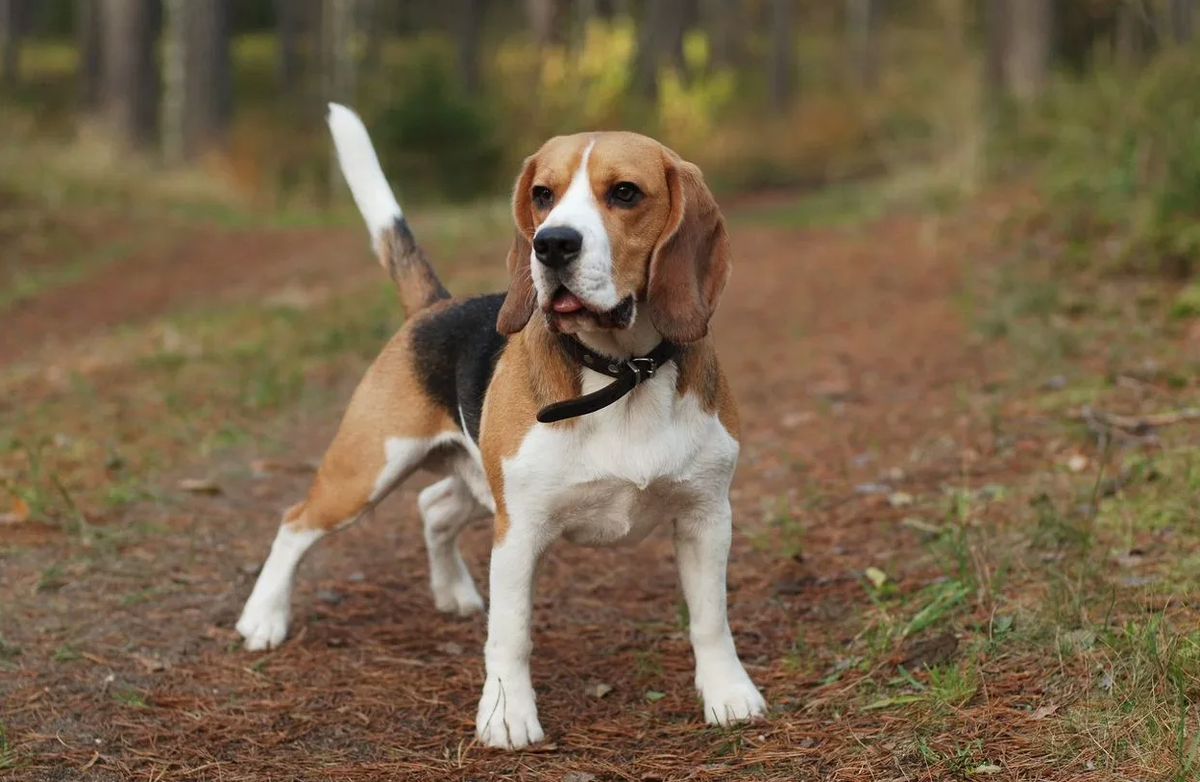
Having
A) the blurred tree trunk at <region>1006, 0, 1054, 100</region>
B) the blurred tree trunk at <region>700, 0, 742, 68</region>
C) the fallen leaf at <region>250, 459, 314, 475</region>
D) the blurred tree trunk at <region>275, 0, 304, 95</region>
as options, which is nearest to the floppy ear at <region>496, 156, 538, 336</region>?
the fallen leaf at <region>250, 459, 314, 475</region>

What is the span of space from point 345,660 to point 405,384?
95 cm

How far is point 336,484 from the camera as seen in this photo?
4500 millimetres

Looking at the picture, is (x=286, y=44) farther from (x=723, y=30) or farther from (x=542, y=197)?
(x=542, y=197)

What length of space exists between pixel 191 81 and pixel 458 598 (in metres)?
17.9

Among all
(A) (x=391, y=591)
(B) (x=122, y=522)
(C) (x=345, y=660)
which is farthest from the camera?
(B) (x=122, y=522)

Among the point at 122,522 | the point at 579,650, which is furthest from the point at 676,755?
the point at 122,522

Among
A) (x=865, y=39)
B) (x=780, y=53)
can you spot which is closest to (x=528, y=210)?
(x=780, y=53)

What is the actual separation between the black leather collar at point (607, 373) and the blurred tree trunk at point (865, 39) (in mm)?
37663

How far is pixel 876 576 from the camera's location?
4.68 metres

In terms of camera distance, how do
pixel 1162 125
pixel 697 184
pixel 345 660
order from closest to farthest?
pixel 697 184
pixel 345 660
pixel 1162 125

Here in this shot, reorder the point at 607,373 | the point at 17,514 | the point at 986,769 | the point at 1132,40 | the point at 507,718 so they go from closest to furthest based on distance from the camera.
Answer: the point at 986,769 < the point at 607,373 < the point at 507,718 < the point at 17,514 < the point at 1132,40

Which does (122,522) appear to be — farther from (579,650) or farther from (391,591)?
(579,650)

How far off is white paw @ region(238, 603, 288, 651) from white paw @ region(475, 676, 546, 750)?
1.04 metres

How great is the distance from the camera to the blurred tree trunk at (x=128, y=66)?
20469 millimetres
